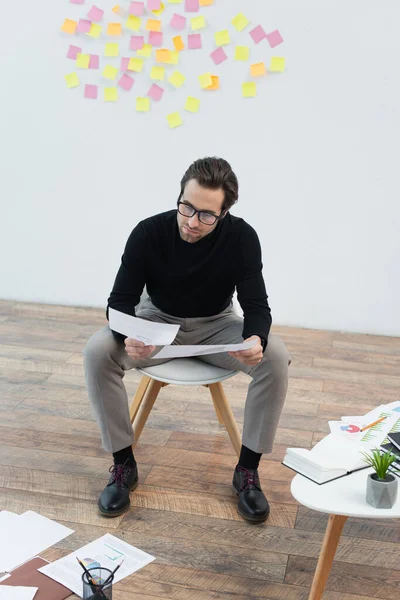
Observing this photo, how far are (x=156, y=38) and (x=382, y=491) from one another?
2.74 m

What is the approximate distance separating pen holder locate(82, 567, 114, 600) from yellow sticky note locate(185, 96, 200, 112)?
8.17ft

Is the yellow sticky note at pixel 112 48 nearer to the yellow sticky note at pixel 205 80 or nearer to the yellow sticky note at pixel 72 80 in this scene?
the yellow sticky note at pixel 72 80

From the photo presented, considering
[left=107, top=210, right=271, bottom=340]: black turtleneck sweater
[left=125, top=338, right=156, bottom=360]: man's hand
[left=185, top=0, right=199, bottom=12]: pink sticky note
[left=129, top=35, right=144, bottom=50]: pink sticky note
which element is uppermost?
[left=185, top=0, right=199, bottom=12]: pink sticky note

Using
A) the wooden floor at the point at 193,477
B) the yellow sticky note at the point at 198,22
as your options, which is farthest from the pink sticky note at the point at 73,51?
the wooden floor at the point at 193,477

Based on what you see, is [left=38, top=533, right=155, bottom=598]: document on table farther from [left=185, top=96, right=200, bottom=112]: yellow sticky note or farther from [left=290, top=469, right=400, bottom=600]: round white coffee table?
[left=185, top=96, right=200, bottom=112]: yellow sticky note

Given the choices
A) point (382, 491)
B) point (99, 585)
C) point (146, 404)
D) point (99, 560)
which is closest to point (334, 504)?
point (382, 491)

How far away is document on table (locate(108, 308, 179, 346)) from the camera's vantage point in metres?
2.11

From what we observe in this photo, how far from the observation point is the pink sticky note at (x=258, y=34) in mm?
3582

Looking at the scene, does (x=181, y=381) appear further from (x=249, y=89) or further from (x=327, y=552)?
(x=249, y=89)

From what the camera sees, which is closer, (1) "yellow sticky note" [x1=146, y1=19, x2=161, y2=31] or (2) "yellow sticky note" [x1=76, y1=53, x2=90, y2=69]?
(1) "yellow sticky note" [x1=146, y1=19, x2=161, y2=31]

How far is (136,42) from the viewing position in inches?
146

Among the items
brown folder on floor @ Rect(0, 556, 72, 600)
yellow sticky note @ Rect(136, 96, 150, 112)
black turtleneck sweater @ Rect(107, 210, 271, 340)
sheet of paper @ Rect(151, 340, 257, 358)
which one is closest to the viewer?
brown folder on floor @ Rect(0, 556, 72, 600)

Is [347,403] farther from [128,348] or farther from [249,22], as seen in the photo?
[249,22]

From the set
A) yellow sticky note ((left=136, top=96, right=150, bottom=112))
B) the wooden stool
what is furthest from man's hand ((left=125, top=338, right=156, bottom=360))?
yellow sticky note ((left=136, top=96, right=150, bottom=112))
